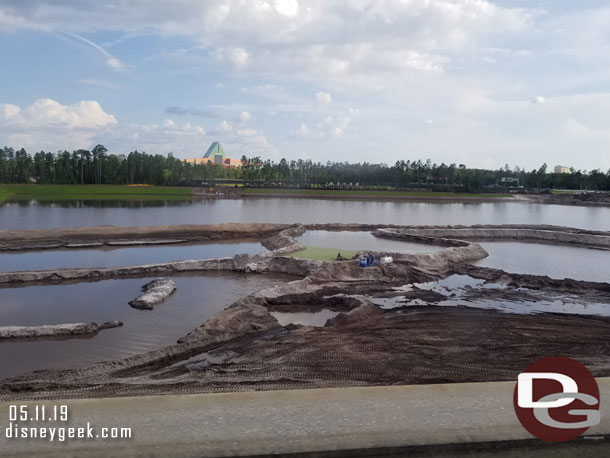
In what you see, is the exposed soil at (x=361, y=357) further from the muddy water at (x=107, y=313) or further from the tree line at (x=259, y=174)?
the tree line at (x=259, y=174)

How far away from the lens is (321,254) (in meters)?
28.9

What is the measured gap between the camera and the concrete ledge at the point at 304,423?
6145 mm

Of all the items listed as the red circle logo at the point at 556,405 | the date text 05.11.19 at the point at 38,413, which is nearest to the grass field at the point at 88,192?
the date text 05.11.19 at the point at 38,413

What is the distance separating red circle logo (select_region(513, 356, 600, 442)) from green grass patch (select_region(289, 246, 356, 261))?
61.8ft

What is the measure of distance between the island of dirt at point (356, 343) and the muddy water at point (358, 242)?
8.75 m

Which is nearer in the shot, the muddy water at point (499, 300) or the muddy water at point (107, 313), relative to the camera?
the muddy water at point (107, 313)

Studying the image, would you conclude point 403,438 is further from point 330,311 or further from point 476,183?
point 476,183

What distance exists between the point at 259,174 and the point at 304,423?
5199 inches

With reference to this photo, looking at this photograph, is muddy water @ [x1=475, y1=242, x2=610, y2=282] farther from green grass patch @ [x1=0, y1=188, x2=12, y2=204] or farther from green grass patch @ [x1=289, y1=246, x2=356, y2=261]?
green grass patch @ [x1=0, y1=188, x2=12, y2=204]

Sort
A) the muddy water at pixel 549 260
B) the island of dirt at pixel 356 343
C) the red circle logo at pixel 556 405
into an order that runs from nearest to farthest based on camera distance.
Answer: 1. the red circle logo at pixel 556 405
2. the island of dirt at pixel 356 343
3. the muddy water at pixel 549 260

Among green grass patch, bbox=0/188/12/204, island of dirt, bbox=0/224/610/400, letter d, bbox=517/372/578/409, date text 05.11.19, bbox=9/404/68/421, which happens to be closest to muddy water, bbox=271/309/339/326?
island of dirt, bbox=0/224/610/400

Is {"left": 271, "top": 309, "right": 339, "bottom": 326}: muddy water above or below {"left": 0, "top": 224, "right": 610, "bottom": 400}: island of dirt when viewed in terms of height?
below

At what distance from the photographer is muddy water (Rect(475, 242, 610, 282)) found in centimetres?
2762

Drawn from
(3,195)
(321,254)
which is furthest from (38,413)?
(3,195)
